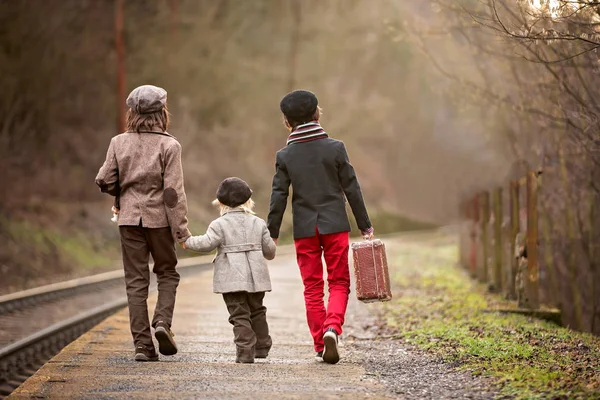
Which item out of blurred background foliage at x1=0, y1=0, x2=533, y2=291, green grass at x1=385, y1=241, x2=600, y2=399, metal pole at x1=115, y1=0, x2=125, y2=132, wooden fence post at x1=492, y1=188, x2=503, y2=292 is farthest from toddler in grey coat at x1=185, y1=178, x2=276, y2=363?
metal pole at x1=115, y1=0, x2=125, y2=132

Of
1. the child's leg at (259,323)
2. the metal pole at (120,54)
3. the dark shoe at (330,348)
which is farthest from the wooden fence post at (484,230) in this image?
the metal pole at (120,54)

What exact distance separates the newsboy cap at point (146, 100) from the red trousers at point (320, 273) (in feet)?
4.76

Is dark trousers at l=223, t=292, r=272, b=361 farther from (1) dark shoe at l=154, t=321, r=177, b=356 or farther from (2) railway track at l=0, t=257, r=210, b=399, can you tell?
(2) railway track at l=0, t=257, r=210, b=399

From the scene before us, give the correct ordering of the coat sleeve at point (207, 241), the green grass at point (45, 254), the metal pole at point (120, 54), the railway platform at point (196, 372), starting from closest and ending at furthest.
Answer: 1. the railway platform at point (196, 372)
2. the coat sleeve at point (207, 241)
3. the green grass at point (45, 254)
4. the metal pole at point (120, 54)

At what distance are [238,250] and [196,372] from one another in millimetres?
1003

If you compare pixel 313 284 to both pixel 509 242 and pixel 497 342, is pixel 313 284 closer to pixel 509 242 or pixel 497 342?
pixel 497 342

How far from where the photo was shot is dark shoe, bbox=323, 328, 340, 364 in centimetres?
675

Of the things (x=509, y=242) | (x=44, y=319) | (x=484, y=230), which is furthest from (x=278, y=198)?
(x=484, y=230)

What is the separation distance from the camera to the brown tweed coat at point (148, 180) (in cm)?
685

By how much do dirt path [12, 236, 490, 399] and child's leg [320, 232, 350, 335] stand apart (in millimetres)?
404

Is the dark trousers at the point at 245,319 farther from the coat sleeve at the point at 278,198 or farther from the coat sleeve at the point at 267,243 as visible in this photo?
the coat sleeve at the point at 278,198

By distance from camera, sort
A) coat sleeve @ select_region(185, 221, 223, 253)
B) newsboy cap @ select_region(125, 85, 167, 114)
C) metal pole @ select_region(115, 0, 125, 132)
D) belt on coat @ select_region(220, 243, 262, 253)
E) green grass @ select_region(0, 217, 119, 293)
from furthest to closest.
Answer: metal pole @ select_region(115, 0, 125, 132) → green grass @ select_region(0, 217, 119, 293) → newsboy cap @ select_region(125, 85, 167, 114) → belt on coat @ select_region(220, 243, 262, 253) → coat sleeve @ select_region(185, 221, 223, 253)

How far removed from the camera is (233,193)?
6.89 m

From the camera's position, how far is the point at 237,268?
6.80 meters
